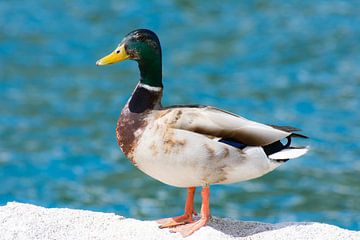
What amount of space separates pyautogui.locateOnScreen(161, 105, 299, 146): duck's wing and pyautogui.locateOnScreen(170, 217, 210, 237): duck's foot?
430 millimetres

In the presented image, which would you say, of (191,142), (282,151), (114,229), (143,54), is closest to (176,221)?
(114,229)

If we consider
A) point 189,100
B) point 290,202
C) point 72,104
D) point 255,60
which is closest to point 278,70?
point 255,60

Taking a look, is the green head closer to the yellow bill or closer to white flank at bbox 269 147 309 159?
the yellow bill

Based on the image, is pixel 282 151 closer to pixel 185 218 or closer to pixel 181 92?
pixel 185 218

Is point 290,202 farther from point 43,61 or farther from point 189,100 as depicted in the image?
point 43,61

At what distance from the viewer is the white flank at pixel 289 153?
A: 13.8 feet

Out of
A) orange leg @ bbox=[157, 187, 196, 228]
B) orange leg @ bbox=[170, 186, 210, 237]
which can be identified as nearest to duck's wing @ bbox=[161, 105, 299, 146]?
orange leg @ bbox=[170, 186, 210, 237]

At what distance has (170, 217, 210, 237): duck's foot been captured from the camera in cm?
423

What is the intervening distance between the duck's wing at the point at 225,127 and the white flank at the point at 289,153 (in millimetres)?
79

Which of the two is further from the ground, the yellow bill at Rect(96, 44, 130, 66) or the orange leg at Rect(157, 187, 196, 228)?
the yellow bill at Rect(96, 44, 130, 66)

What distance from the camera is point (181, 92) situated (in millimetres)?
10992

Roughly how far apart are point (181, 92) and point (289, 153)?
6.80 metres

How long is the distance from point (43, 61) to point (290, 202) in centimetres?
509

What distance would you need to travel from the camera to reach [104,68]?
1209cm
